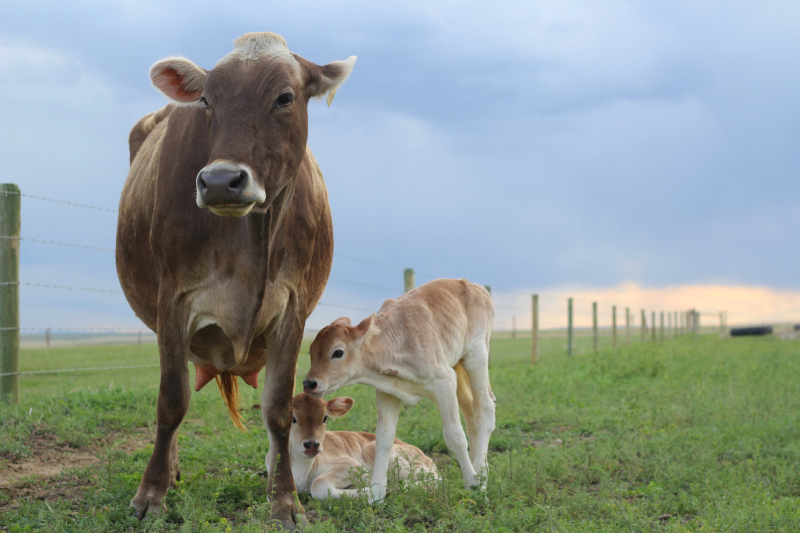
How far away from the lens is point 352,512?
475 centimetres

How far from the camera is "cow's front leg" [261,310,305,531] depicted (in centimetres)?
484

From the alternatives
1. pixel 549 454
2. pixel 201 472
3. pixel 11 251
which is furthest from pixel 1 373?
pixel 549 454

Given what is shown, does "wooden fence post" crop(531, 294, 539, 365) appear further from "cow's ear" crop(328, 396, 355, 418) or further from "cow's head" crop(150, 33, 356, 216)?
"cow's head" crop(150, 33, 356, 216)

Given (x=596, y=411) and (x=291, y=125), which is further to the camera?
(x=596, y=411)

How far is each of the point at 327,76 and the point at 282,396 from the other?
7.60 ft

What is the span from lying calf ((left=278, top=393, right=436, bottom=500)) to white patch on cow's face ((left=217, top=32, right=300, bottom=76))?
264 centimetres

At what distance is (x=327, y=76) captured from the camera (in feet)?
15.8

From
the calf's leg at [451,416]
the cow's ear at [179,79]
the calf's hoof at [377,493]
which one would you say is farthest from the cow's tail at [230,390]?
the cow's ear at [179,79]

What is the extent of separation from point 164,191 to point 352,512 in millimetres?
2627

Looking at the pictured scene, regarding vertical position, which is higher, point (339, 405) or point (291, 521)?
point (339, 405)

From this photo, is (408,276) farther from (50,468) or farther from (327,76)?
(327,76)

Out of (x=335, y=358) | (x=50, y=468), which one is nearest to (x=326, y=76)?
(x=335, y=358)

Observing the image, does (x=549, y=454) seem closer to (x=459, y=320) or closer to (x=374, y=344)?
(x=459, y=320)

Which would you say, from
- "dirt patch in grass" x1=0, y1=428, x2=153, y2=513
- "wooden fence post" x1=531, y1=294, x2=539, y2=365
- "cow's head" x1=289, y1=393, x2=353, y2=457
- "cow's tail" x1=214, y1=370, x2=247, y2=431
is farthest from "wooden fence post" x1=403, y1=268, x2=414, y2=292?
"cow's head" x1=289, y1=393, x2=353, y2=457
